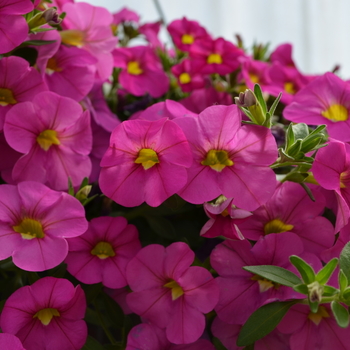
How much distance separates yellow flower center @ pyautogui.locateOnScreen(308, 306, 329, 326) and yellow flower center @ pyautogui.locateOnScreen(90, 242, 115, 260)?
7.7 inches

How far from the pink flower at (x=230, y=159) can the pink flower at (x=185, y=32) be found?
35 centimetres

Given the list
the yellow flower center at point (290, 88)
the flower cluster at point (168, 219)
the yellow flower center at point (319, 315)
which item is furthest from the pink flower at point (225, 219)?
the yellow flower center at point (290, 88)

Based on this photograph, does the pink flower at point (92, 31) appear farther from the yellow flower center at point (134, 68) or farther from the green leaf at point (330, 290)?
the green leaf at point (330, 290)

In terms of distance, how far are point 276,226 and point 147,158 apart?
0.14m

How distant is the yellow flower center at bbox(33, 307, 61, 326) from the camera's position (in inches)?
17.0

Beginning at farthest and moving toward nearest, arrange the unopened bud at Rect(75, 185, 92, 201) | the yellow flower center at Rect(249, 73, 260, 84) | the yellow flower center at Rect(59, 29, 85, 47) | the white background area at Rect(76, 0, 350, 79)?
the white background area at Rect(76, 0, 350, 79) < the yellow flower center at Rect(249, 73, 260, 84) < the yellow flower center at Rect(59, 29, 85, 47) < the unopened bud at Rect(75, 185, 92, 201)

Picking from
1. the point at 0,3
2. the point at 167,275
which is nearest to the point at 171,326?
the point at 167,275

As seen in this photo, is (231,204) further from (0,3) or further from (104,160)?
(0,3)

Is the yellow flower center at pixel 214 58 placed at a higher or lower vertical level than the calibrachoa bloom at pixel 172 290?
higher

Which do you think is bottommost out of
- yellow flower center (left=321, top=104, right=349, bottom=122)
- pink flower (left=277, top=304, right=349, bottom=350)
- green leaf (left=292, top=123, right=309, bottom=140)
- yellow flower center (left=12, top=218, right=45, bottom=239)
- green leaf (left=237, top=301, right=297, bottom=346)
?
pink flower (left=277, top=304, right=349, bottom=350)

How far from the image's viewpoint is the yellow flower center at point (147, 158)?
0.42 metres

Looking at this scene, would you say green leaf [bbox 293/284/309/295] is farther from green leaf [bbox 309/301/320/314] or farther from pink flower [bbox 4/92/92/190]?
pink flower [bbox 4/92/92/190]

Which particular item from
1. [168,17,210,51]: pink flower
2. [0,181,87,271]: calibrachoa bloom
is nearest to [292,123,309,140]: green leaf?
[0,181,87,271]: calibrachoa bloom

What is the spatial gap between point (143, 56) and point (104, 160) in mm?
326
